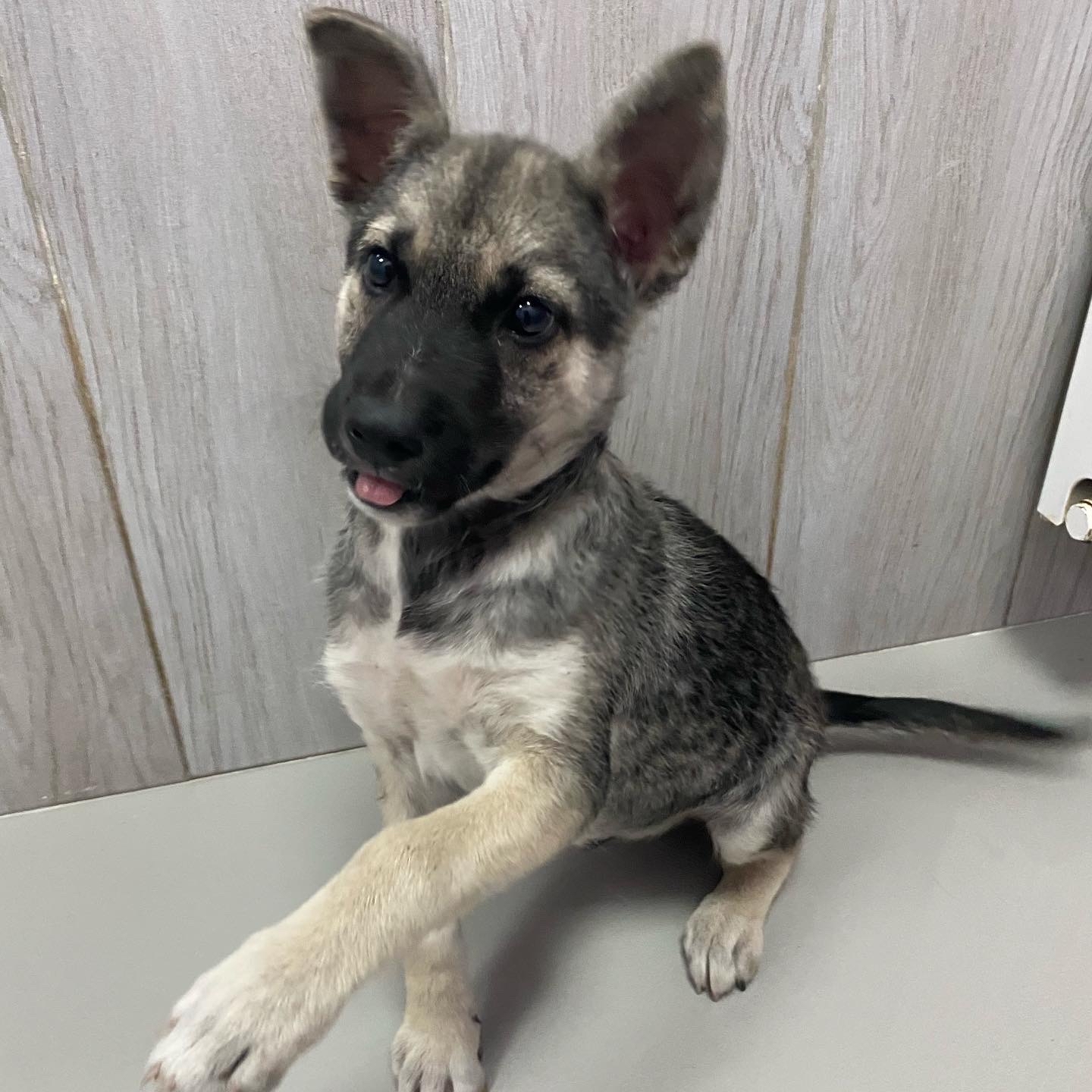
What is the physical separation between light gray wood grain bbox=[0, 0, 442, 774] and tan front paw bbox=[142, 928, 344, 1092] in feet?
2.44

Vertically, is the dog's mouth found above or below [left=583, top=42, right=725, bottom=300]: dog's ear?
below

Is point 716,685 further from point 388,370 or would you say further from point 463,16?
point 463,16

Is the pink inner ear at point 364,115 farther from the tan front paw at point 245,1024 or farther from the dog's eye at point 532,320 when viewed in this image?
the tan front paw at point 245,1024

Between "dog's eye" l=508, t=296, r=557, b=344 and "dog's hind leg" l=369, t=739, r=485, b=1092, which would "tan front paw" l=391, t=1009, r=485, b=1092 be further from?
"dog's eye" l=508, t=296, r=557, b=344

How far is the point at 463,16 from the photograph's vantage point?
122cm

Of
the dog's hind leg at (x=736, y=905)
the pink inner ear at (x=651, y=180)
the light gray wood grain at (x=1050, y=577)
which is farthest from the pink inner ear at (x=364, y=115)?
the light gray wood grain at (x=1050, y=577)

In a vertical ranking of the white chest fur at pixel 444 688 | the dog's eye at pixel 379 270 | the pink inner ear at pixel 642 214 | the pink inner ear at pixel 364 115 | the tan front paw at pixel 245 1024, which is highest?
the pink inner ear at pixel 364 115

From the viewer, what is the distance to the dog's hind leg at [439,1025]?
1.13m

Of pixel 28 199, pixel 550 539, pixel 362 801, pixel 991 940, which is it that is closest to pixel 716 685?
pixel 550 539

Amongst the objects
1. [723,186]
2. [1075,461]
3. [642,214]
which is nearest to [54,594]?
[642,214]

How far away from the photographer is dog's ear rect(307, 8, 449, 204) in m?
0.96

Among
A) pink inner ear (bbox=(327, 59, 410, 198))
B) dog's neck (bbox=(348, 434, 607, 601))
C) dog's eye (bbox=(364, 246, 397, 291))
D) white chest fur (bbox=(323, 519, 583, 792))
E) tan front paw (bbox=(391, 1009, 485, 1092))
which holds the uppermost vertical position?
pink inner ear (bbox=(327, 59, 410, 198))

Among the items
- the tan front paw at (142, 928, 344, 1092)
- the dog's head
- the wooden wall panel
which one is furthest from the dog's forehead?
the tan front paw at (142, 928, 344, 1092)

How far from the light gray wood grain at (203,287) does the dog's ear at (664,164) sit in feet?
1.40
